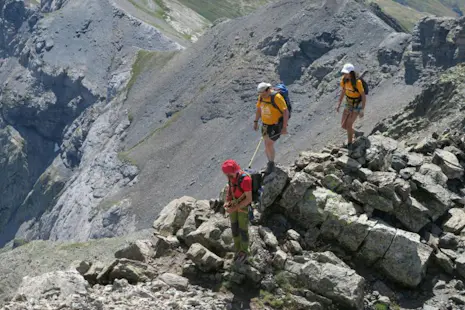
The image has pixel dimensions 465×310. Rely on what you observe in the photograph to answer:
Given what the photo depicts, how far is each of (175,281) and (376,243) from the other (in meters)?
6.40

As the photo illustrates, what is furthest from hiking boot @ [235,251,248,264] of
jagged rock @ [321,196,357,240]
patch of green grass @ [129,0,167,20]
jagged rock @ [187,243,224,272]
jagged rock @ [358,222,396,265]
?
patch of green grass @ [129,0,167,20]

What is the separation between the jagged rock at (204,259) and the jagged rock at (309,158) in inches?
208

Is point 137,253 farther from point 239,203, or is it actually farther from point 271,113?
point 271,113

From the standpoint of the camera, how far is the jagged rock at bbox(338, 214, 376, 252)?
16.6 metres

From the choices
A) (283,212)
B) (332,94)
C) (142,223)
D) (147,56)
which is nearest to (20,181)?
(147,56)

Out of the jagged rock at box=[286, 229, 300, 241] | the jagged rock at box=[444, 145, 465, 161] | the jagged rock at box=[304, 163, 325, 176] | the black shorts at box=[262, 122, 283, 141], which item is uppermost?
the black shorts at box=[262, 122, 283, 141]

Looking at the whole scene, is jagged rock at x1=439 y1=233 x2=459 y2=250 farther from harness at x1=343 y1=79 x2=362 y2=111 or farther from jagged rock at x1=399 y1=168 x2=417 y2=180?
harness at x1=343 y1=79 x2=362 y2=111

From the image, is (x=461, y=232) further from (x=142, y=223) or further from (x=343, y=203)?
(x=142, y=223)

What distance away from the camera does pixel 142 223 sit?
5459 cm

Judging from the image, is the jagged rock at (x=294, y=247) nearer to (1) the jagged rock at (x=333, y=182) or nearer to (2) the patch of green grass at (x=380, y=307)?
(1) the jagged rock at (x=333, y=182)

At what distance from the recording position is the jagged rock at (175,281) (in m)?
14.5

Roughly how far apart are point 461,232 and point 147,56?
81.0m

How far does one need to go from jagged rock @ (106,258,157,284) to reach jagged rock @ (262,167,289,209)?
4343mm

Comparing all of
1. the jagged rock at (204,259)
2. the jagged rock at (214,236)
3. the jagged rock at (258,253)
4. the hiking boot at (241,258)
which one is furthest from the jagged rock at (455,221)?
the jagged rock at (204,259)
